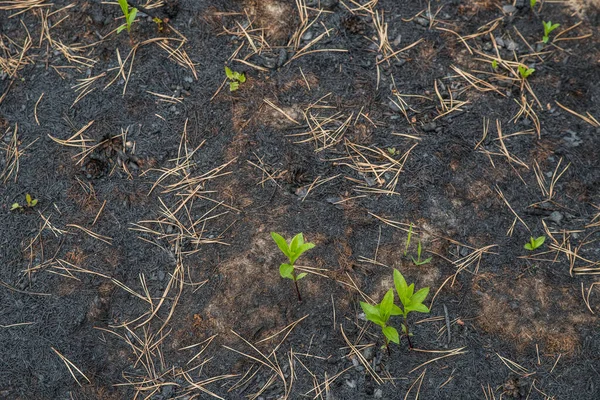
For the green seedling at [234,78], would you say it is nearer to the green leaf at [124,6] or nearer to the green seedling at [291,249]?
the green leaf at [124,6]

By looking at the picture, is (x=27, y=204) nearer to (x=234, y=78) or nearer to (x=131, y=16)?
(x=131, y=16)

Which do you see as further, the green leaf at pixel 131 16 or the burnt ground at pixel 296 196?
the green leaf at pixel 131 16

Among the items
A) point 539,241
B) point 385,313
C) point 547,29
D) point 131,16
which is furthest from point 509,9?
point 131,16

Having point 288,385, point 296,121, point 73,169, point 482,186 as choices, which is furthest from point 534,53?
point 73,169

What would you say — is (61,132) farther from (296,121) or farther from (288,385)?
(288,385)

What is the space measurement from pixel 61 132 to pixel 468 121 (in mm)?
2075

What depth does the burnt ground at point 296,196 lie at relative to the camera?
2447 mm

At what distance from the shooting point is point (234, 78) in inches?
113

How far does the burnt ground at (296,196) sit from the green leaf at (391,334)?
0.17 metres

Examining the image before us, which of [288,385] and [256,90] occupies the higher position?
[256,90]

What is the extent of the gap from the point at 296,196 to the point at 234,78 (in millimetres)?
711

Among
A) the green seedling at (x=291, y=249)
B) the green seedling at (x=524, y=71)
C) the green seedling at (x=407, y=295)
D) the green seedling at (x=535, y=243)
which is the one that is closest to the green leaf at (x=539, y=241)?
the green seedling at (x=535, y=243)

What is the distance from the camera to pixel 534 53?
9.67 ft

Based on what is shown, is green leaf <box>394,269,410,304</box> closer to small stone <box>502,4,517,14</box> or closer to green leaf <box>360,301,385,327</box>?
green leaf <box>360,301,385,327</box>
